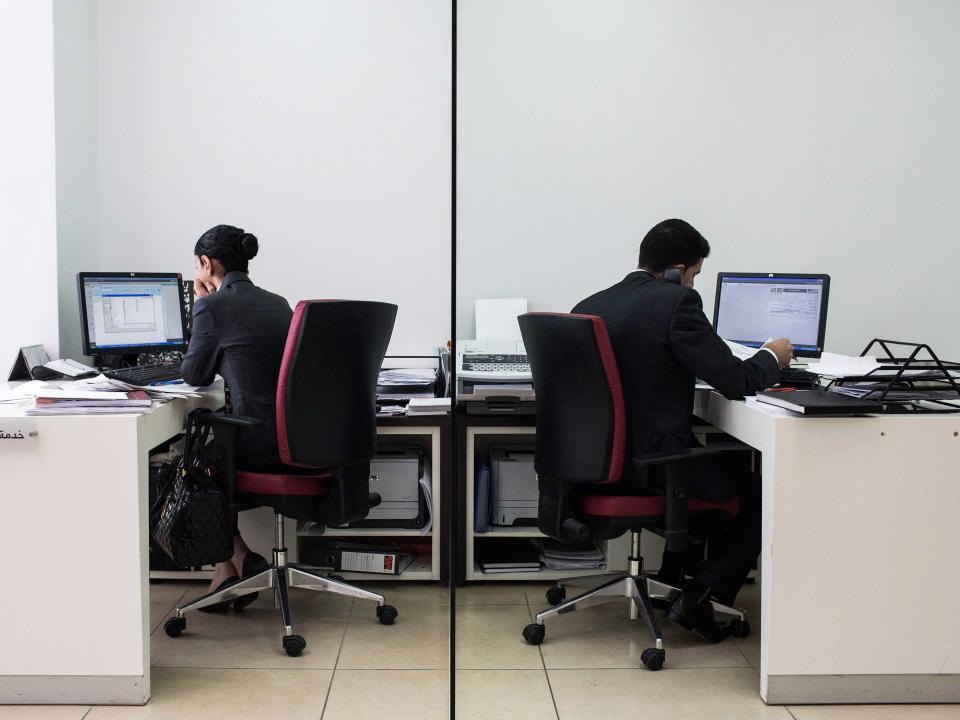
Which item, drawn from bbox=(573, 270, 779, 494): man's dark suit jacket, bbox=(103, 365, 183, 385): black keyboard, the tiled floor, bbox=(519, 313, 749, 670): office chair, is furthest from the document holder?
bbox=(103, 365, 183, 385): black keyboard

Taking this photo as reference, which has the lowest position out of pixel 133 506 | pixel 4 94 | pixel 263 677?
pixel 263 677

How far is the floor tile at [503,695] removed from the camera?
6.39 feet

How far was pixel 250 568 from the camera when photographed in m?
2.68

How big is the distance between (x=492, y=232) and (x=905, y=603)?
1421 mm

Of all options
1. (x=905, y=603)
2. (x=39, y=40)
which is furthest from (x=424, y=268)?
(x=905, y=603)

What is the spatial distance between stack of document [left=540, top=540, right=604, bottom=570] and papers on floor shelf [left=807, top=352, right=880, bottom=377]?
907 millimetres

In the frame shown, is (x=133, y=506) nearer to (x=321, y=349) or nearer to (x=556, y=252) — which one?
(x=321, y=349)

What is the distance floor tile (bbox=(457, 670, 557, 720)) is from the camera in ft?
6.39

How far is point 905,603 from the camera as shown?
6.67ft

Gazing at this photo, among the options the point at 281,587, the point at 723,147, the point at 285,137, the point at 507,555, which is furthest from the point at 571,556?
the point at 285,137

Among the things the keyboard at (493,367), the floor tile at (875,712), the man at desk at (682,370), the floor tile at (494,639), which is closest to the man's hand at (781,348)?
the man at desk at (682,370)

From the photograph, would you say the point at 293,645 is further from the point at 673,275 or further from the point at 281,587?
the point at 673,275

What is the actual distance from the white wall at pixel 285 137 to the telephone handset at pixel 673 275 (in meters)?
1.09

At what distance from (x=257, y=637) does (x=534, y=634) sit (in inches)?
30.1
